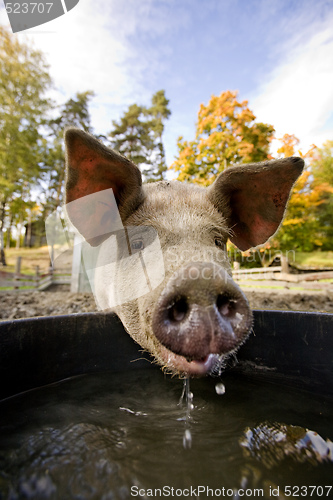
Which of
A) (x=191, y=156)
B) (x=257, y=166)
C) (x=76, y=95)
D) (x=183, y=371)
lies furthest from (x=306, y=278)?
(x=76, y=95)

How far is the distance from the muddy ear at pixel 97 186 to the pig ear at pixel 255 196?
0.82m

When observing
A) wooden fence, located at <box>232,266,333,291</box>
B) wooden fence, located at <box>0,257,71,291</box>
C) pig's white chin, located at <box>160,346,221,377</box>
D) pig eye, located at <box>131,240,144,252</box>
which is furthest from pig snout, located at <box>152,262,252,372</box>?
wooden fence, located at <box>0,257,71,291</box>

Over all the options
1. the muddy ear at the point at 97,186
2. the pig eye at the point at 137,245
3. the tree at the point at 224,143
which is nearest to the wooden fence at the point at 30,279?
the tree at the point at 224,143

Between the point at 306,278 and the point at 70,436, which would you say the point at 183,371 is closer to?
the point at 70,436

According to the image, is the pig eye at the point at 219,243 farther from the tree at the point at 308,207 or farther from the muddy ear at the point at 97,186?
the tree at the point at 308,207

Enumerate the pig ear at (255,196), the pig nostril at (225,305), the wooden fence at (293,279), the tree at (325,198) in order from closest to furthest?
the pig nostril at (225,305) < the pig ear at (255,196) < the wooden fence at (293,279) < the tree at (325,198)

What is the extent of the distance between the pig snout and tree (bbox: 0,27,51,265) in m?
17.4

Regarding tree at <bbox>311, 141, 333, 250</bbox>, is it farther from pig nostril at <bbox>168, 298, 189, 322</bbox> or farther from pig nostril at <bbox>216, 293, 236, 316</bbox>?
pig nostril at <bbox>168, 298, 189, 322</bbox>

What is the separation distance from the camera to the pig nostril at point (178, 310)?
4.94ft

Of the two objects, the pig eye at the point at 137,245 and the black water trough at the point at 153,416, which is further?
the pig eye at the point at 137,245

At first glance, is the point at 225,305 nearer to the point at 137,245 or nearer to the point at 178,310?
the point at 178,310

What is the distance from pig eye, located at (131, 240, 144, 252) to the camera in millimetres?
2408

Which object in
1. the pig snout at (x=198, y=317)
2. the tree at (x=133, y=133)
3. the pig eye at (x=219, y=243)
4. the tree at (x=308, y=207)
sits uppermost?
the tree at (x=133, y=133)

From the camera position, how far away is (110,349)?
9.72 ft
